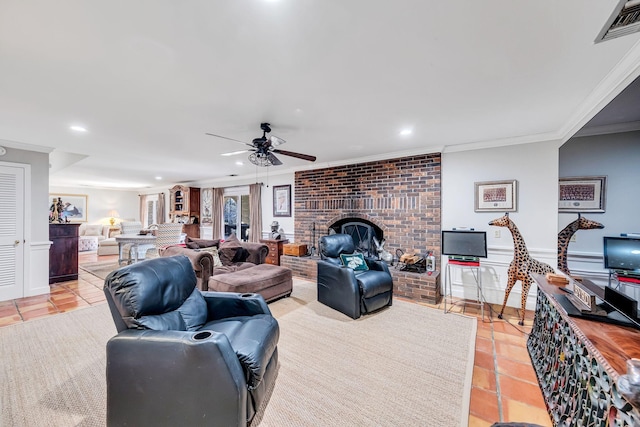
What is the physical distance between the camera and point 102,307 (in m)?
3.38

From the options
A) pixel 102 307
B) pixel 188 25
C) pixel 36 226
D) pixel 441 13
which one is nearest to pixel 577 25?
pixel 441 13

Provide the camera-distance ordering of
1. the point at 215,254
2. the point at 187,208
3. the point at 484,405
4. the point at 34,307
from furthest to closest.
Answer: the point at 187,208 → the point at 215,254 → the point at 34,307 → the point at 484,405

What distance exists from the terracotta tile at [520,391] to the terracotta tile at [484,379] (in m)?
0.05

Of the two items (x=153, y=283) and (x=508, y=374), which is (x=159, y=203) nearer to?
(x=153, y=283)

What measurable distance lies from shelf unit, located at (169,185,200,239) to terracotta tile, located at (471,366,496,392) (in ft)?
25.4

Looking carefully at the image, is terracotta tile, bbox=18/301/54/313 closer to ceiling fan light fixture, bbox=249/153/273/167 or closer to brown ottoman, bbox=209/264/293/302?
brown ottoman, bbox=209/264/293/302

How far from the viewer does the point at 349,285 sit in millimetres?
3033

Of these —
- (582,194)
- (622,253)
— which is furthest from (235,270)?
(582,194)

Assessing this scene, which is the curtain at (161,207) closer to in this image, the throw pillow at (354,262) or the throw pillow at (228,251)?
the throw pillow at (228,251)

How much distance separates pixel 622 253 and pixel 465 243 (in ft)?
4.88

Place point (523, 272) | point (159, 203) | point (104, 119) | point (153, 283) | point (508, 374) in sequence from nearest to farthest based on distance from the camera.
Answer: point (153, 283)
point (508, 374)
point (104, 119)
point (523, 272)
point (159, 203)

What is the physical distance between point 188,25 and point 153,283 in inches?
62.0

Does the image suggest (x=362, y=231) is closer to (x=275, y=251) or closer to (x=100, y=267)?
(x=275, y=251)

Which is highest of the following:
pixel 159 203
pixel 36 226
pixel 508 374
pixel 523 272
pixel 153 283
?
pixel 159 203
